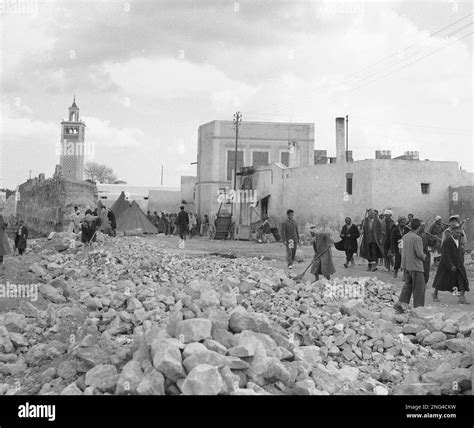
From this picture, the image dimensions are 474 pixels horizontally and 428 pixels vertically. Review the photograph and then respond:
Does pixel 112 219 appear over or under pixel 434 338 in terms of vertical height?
over

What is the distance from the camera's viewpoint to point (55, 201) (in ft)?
78.5

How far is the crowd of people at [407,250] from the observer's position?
8.15m

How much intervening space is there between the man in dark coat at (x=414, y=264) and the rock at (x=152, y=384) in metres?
4.85

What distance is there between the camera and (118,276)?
421 inches

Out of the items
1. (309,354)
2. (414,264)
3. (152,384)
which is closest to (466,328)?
(414,264)

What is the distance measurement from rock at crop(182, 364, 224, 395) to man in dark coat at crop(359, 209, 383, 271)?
363 inches

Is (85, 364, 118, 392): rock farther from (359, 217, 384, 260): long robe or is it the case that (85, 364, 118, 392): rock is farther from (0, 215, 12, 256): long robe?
(359, 217, 384, 260): long robe

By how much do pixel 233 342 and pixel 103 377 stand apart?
3.71 ft

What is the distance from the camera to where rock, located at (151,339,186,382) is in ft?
14.2

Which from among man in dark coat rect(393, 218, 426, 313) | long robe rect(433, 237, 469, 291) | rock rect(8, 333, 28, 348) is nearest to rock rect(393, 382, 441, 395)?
man in dark coat rect(393, 218, 426, 313)

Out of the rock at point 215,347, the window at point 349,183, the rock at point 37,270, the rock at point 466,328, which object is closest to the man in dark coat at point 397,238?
the rock at point 466,328

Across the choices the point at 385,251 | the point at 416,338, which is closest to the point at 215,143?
the point at 385,251

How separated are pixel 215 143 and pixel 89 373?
31061mm

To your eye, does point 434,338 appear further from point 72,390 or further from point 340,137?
point 340,137
